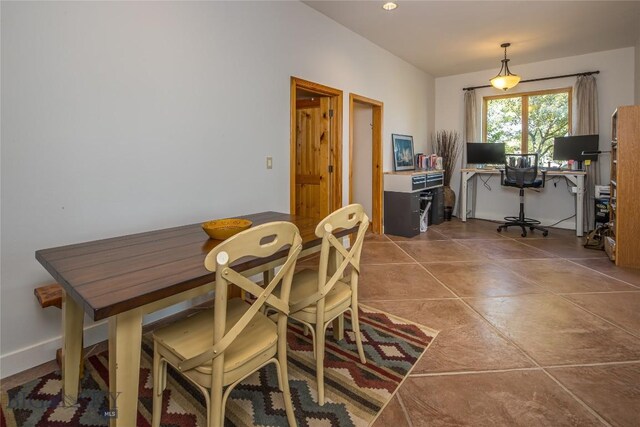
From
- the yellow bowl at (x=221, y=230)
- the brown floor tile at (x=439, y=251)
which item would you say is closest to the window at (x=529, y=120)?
the brown floor tile at (x=439, y=251)

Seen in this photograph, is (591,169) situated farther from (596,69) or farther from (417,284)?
(417,284)

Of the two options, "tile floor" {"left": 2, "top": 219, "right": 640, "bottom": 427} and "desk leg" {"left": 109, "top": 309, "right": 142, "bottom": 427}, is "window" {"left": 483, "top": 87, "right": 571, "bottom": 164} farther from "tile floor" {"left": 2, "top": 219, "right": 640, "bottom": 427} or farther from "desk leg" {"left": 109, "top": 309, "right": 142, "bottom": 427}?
"desk leg" {"left": 109, "top": 309, "right": 142, "bottom": 427}

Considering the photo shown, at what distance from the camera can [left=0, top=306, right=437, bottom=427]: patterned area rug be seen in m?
1.55

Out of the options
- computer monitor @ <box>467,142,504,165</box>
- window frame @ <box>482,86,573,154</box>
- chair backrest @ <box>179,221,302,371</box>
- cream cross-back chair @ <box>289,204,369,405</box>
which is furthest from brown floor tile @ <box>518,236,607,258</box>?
chair backrest @ <box>179,221,302,371</box>

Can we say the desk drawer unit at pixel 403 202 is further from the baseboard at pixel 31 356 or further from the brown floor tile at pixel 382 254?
the baseboard at pixel 31 356

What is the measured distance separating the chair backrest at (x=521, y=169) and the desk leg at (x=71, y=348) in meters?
5.47

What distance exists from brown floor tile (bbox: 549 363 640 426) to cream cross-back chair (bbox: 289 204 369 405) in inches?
41.1

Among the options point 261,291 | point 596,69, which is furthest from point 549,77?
point 261,291

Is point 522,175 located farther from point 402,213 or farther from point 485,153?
point 402,213

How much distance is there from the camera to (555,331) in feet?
7.55

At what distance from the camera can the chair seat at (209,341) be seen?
1.27 m

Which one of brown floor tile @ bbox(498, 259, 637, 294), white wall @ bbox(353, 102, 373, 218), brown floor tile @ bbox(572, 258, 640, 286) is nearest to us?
brown floor tile @ bbox(498, 259, 637, 294)

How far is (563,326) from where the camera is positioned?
7.77 ft

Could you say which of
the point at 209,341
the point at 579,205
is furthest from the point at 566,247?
the point at 209,341
